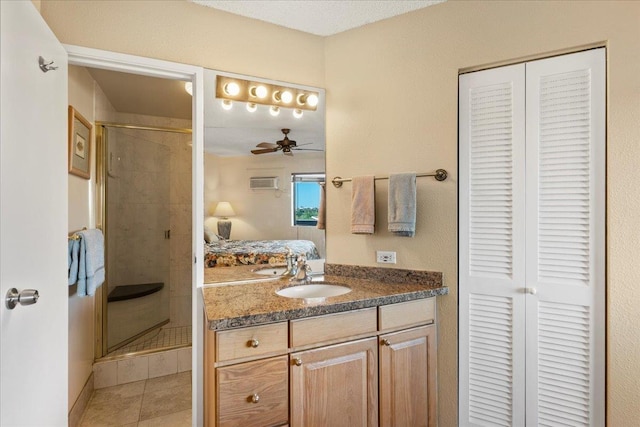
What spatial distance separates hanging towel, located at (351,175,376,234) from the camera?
2109 millimetres

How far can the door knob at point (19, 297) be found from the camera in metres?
1.10

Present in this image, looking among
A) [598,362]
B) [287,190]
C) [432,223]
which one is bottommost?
[598,362]

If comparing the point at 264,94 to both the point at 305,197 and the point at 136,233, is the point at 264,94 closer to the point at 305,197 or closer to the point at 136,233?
the point at 305,197

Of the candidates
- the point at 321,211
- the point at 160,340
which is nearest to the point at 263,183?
the point at 321,211

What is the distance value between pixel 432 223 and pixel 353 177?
550 mm

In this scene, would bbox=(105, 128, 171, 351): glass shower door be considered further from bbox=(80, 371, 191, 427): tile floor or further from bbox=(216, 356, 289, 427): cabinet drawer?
bbox=(216, 356, 289, 427): cabinet drawer

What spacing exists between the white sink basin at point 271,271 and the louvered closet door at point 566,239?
1357mm

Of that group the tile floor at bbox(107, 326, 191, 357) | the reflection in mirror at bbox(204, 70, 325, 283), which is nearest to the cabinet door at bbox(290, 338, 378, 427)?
the reflection in mirror at bbox(204, 70, 325, 283)

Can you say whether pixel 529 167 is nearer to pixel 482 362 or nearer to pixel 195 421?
pixel 482 362

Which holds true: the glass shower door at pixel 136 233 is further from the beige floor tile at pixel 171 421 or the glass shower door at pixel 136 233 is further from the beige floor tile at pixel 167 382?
the beige floor tile at pixel 171 421

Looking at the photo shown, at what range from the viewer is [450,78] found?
198 centimetres

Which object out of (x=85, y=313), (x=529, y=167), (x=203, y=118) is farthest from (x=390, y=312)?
(x=85, y=313)

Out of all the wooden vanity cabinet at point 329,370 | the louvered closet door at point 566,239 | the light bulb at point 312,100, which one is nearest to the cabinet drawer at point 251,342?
the wooden vanity cabinet at point 329,370

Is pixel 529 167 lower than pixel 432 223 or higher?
higher
